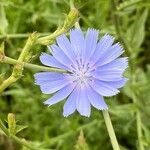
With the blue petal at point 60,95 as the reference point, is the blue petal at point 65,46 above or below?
above

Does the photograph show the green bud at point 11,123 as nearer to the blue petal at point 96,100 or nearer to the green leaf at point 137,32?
the blue petal at point 96,100

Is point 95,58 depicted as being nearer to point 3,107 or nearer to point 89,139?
point 89,139

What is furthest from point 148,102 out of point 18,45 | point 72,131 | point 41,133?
point 18,45

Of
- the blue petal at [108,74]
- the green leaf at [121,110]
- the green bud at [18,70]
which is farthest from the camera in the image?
the green leaf at [121,110]

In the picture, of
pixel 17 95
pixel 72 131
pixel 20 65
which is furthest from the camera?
pixel 17 95

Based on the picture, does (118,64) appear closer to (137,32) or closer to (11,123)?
(11,123)

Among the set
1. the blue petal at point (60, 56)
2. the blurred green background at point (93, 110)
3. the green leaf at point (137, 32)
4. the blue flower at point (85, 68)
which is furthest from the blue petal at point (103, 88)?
the green leaf at point (137, 32)

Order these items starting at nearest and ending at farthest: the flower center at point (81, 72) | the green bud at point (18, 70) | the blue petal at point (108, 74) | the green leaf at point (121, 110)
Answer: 1. the green bud at point (18, 70)
2. the blue petal at point (108, 74)
3. the flower center at point (81, 72)
4. the green leaf at point (121, 110)
